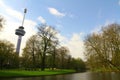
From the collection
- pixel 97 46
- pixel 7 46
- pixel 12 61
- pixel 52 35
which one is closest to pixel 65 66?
pixel 12 61

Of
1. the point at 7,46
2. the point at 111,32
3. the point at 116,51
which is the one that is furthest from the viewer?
the point at 7,46

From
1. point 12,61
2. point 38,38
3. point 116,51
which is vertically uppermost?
point 38,38

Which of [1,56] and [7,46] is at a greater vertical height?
[7,46]

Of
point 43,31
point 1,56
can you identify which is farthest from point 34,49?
point 1,56

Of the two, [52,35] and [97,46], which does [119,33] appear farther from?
[52,35]

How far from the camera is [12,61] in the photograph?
93312 mm

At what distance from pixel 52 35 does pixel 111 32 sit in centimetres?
5888

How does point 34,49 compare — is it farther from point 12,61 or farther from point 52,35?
point 12,61

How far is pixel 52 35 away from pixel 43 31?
363 centimetres

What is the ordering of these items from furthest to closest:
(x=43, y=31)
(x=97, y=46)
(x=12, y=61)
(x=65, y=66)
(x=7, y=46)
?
(x=65, y=66) < (x=12, y=61) < (x=7, y=46) < (x=43, y=31) < (x=97, y=46)

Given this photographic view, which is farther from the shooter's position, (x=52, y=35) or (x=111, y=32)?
(x=52, y=35)

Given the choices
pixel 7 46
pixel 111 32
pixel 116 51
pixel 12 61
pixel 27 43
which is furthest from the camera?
pixel 12 61

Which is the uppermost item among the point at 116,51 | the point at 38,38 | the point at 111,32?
the point at 38,38

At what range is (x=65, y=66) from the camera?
125m
